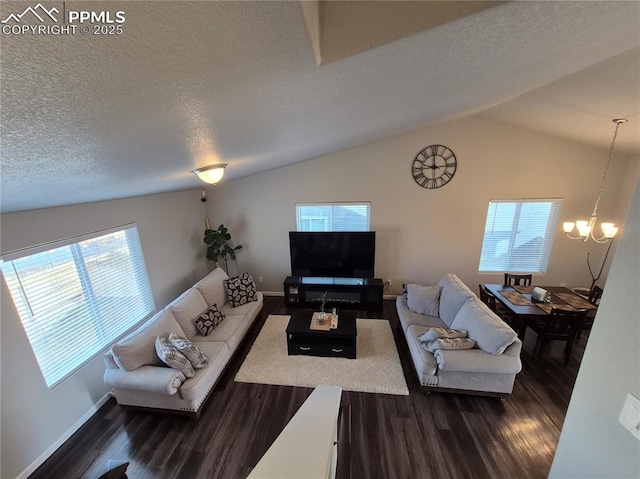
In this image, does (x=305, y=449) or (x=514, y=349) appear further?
(x=514, y=349)

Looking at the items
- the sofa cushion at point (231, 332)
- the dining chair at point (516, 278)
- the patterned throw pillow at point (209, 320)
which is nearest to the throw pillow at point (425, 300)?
the dining chair at point (516, 278)

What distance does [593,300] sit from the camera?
146 inches

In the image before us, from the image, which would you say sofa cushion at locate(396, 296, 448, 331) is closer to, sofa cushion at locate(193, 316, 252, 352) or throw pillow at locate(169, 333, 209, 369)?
sofa cushion at locate(193, 316, 252, 352)

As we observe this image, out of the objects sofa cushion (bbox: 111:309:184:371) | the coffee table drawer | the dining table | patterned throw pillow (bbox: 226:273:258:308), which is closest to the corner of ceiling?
sofa cushion (bbox: 111:309:184:371)

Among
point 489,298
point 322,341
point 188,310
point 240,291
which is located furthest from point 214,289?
point 489,298

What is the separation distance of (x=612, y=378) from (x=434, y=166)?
3.93 m

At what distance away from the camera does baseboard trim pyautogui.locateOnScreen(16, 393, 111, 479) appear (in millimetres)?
2380

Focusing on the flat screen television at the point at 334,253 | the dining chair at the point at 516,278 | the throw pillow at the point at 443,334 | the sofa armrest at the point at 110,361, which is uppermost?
the flat screen television at the point at 334,253

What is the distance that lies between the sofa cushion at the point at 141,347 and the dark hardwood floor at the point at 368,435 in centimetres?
64

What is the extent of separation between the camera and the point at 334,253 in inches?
195

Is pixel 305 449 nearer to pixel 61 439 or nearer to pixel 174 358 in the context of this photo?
pixel 174 358

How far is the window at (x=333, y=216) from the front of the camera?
5008 millimetres

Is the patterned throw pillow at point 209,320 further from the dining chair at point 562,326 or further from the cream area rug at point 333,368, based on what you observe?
the dining chair at point 562,326

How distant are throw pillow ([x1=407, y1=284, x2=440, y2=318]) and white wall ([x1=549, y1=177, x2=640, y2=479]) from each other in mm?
2605
